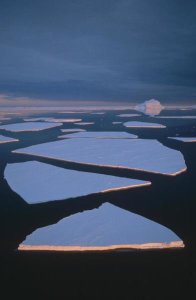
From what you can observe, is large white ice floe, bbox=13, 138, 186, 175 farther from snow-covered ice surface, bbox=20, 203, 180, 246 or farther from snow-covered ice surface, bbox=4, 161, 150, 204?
snow-covered ice surface, bbox=20, 203, 180, 246

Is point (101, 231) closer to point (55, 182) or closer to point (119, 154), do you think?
point (55, 182)

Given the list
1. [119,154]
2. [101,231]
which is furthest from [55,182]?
[119,154]

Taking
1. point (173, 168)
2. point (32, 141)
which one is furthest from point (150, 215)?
point (32, 141)

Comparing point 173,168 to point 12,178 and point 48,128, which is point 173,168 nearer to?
point 12,178

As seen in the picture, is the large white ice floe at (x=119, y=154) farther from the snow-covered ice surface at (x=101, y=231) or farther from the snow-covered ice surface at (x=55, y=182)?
the snow-covered ice surface at (x=101, y=231)

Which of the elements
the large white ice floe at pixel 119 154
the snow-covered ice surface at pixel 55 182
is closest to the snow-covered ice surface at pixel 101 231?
the snow-covered ice surface at pixel 55 182
